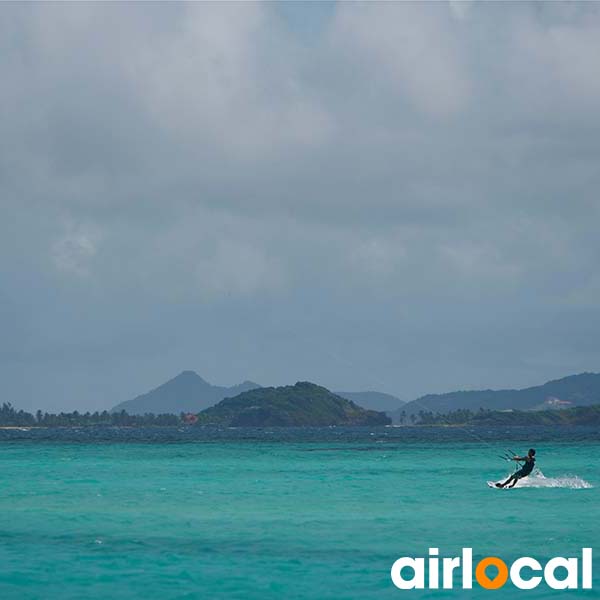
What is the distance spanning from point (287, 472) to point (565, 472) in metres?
22.2

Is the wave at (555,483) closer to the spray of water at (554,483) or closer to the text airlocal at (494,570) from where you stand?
the spray of water at (554,483)

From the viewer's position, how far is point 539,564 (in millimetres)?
32062

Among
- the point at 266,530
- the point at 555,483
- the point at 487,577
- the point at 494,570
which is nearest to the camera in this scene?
the point at 487,577

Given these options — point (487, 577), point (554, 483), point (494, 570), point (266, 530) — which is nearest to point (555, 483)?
A: point (554, 483)

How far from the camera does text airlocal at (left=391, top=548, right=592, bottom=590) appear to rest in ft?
94.1

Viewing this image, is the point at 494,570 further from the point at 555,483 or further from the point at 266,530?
the point at 555,483

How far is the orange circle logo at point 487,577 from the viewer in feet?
94.0

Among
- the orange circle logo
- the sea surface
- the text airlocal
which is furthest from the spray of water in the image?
the orange circle logo

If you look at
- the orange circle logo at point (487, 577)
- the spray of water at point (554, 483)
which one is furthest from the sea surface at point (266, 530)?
the orange circle logo at point (487, 577)

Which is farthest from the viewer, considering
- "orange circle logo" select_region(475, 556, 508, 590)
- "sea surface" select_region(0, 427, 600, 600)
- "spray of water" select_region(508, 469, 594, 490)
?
"spray of water" select_region(508, 469, 594, 490)

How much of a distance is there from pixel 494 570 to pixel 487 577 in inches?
52.4

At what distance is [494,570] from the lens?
3094cm

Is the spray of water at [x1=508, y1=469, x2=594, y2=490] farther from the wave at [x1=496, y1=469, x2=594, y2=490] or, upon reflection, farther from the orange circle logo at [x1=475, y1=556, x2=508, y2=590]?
the orange circle logo at [x1=475, y1=556, x2=508, y2=590]

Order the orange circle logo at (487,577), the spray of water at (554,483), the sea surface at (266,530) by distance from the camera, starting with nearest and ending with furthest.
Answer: the orange circle logo at (487,577)
the sea surface at (266,530)
the spray of water at (554,483)
